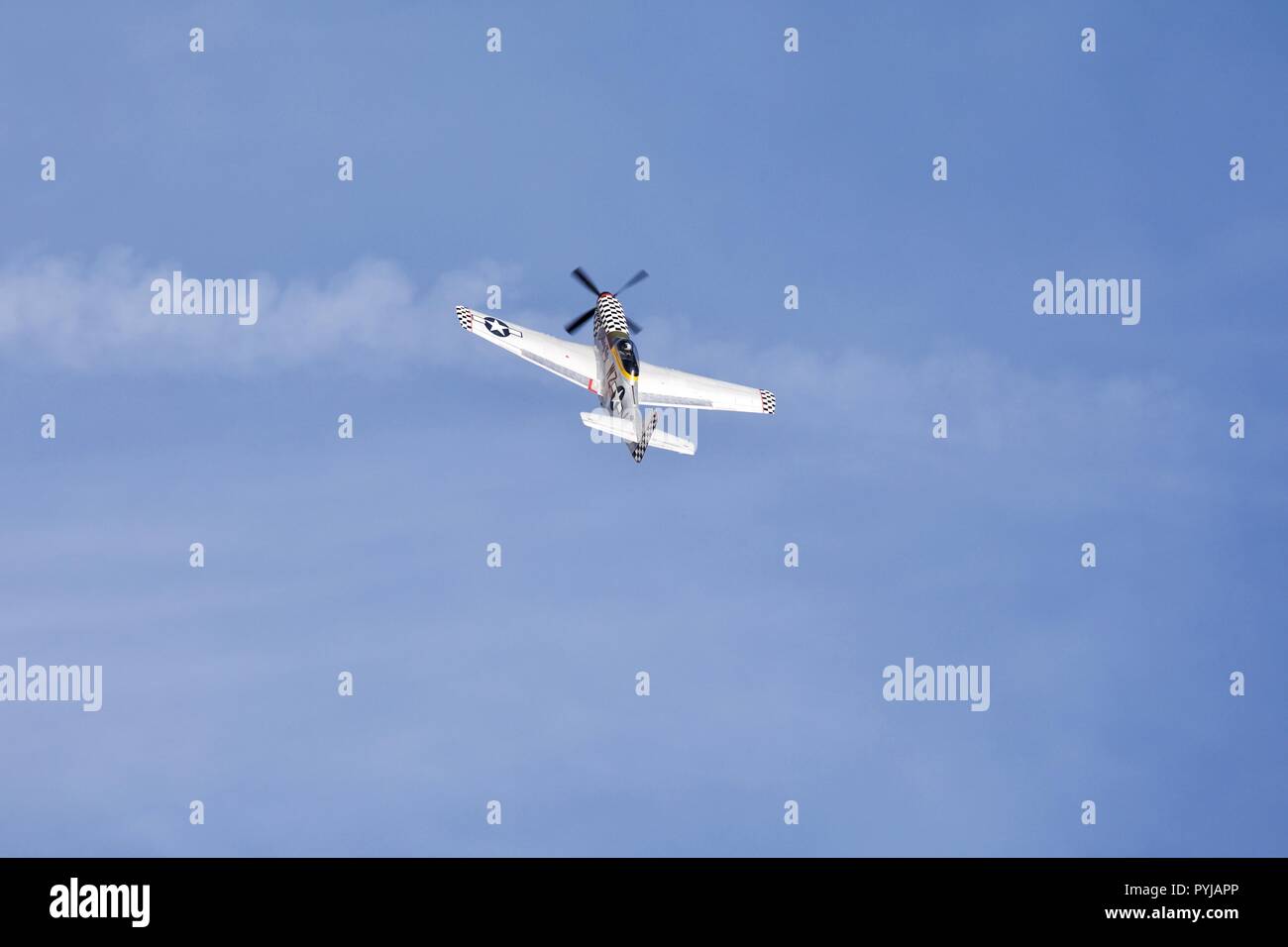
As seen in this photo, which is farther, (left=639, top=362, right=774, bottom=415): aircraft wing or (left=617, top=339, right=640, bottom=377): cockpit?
(left=639, top=362, right=774, bottom=415): aircraft wing

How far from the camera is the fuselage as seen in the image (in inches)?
4806

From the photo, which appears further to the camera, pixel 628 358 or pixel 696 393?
pixel 696 393

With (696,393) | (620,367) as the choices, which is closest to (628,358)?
(620,367)

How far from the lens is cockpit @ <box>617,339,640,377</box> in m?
123

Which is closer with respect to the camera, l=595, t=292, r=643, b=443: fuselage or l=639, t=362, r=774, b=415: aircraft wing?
l=595, t=292, r=643, b=443: fuselage

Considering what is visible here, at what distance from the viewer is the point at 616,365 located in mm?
123375

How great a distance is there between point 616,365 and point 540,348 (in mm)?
8050

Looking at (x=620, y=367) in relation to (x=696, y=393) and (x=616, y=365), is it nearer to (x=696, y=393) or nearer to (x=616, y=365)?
(x=616, y=365)

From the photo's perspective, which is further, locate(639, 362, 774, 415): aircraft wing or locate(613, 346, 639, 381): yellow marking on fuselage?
locate(639, 362, 774, 415): aircraft wing

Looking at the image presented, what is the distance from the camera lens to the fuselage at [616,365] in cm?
12206

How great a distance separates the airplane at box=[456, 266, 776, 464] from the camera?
398 feet

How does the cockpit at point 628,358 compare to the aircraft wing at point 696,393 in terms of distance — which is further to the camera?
the aircraft wing at point 696,393
